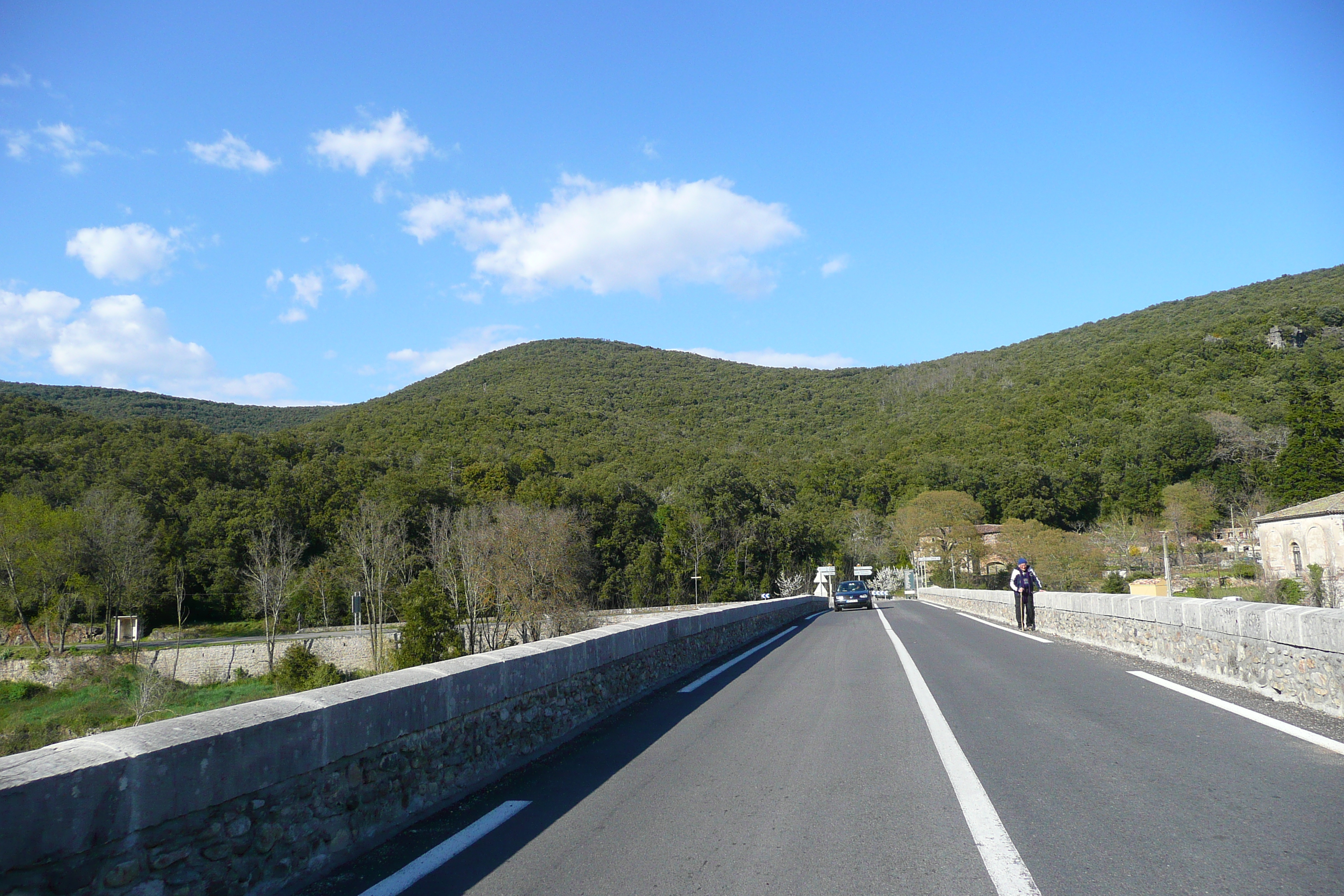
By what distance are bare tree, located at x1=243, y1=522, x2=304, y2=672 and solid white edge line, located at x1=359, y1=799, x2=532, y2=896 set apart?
49681 millimetres

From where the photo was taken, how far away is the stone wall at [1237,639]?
7.00 m

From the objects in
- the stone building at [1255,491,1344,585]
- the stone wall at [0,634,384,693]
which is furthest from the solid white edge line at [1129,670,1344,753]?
the stone wall at [0,634,384,693]

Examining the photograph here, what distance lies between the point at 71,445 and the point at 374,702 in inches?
3310

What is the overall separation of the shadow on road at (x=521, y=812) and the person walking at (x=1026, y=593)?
12.6 metres

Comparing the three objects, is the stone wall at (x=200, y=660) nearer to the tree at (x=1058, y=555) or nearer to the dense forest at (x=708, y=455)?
the dense forest at (x=708, y=455)

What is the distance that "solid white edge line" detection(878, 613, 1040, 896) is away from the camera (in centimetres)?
352

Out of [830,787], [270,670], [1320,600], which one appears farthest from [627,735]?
[270,670]

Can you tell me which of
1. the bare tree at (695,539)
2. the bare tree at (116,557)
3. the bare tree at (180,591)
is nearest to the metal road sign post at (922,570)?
the bare tree at (695,539)

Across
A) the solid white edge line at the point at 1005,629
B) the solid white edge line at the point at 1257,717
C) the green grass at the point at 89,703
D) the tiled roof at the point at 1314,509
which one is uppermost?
the tiled roof at the point at 1314,509

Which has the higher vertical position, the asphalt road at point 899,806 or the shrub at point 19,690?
the asphalt road at point 899,806

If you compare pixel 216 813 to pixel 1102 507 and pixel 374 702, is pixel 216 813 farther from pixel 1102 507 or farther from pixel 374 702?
pixel 1102 507

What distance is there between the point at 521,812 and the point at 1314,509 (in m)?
62.0

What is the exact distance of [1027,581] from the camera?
1869 centimetres

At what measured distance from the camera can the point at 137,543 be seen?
5753 centimetres
